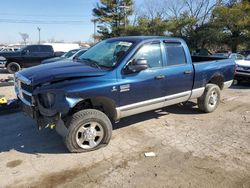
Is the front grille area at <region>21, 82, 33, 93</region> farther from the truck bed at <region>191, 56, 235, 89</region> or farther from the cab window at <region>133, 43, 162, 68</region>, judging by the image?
the truck bed at <region>191, 56, 235, 89</region>

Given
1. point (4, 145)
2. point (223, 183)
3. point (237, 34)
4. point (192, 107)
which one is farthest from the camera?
point (237, 34)

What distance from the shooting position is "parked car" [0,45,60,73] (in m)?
15.7

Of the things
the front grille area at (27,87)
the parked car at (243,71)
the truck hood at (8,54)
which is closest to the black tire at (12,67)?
the truck hood at (8,54)

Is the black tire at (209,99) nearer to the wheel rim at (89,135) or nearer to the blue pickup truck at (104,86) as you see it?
the blue pickup truck at (104,86)

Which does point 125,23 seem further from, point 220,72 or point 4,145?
point 4,145

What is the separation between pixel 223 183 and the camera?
3.50 meters

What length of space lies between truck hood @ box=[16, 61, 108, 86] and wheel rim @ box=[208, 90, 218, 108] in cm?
337

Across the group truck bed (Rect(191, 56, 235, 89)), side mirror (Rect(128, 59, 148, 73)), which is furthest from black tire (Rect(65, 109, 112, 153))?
truck bed (Rect(191, 56, 235, 89))

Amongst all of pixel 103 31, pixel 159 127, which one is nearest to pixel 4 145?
pixel 159 127

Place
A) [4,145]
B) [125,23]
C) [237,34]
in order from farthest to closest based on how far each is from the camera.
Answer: [125,23] → [237,34] → [4,145]

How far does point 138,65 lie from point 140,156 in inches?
61.1

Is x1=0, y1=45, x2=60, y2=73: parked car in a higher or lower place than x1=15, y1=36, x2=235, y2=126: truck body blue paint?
higher

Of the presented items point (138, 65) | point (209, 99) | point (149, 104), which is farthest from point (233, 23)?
point (138, 65)

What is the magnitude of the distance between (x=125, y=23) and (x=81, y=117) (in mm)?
32085
